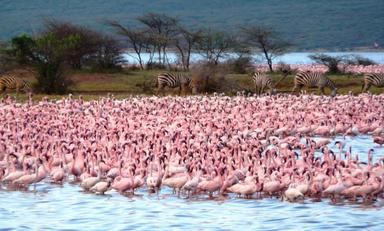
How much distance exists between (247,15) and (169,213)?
94640 millimetres

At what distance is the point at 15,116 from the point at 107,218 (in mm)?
8579

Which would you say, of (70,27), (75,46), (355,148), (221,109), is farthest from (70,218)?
(70,27)

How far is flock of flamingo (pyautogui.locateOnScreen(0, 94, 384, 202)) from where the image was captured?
13.1 m

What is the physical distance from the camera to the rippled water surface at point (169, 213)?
38.4ft

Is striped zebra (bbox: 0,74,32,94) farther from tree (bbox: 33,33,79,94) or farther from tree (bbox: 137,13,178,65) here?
tree (bbox: 137,13,178,65)

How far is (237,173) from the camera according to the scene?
1350 cm

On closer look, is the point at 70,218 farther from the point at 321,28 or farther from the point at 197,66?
the point at 321,28

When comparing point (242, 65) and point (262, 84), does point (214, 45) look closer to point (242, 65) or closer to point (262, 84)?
point (242, 65)

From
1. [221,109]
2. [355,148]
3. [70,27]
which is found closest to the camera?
[355,148]

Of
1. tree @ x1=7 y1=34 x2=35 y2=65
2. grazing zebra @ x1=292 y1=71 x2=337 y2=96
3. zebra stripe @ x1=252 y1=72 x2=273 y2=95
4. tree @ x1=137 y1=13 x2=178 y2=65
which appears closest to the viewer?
zebra stripe @ x1=252 y1=72 x2=273 y2=95

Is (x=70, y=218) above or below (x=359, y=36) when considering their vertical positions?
above

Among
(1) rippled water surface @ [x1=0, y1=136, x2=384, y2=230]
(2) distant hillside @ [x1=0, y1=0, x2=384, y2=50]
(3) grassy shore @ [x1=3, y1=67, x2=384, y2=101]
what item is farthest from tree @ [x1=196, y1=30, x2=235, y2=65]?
(2) distant hillside @ [x1=0, y1=0, x2=384, y2=50]

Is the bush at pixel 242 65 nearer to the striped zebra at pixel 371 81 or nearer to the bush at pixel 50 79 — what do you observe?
the striped zebra at pixel 371 81

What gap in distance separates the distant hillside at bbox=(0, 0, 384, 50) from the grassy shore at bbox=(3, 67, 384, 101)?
59.7 meters
